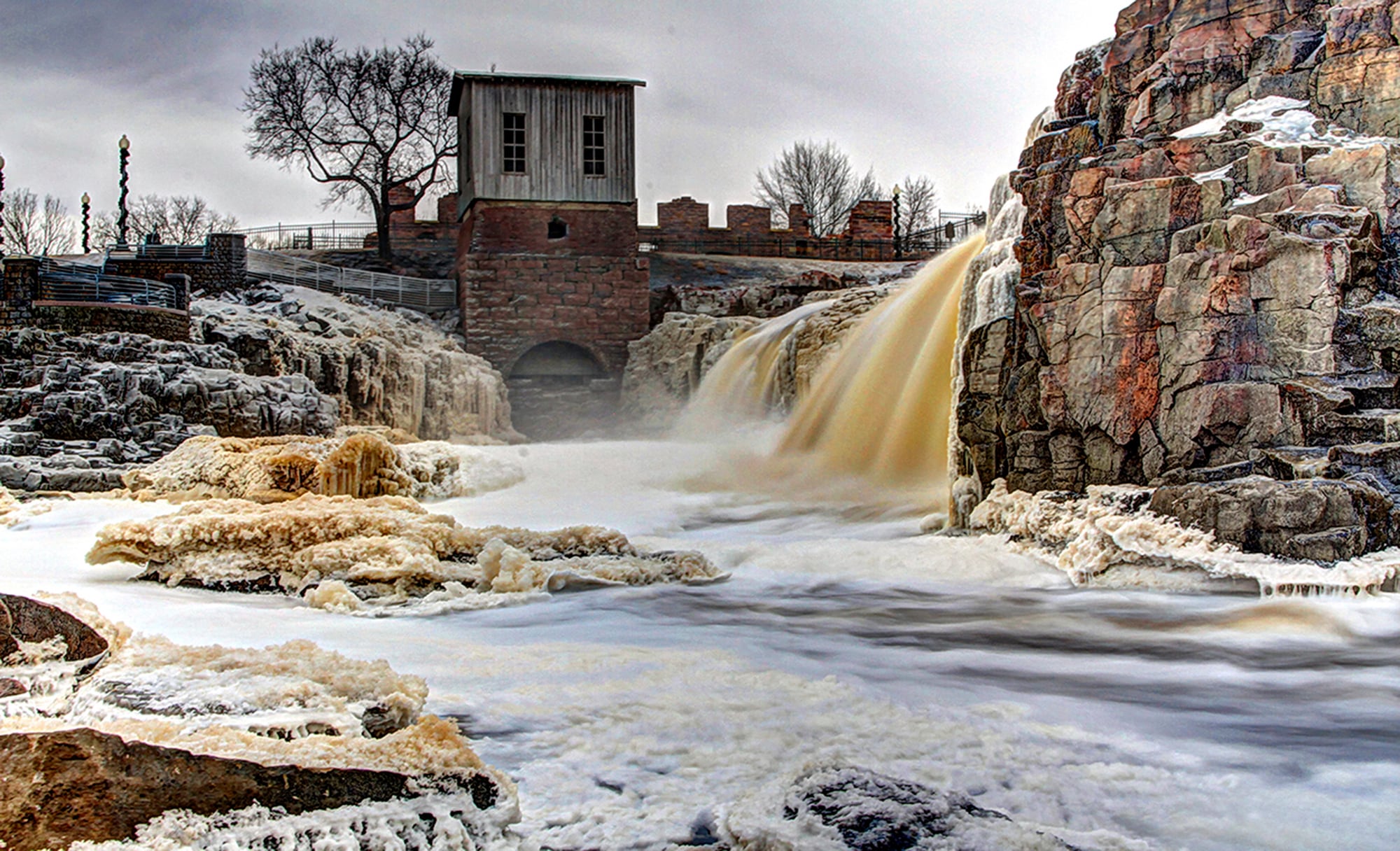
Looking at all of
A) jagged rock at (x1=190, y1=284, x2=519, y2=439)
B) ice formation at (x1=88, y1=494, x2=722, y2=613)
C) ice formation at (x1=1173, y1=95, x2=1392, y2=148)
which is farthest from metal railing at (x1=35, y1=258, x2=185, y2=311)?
ice formation at (x1=1173, y1=95, x2=1392, y2=148)

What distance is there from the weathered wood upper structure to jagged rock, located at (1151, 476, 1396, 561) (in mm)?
19825

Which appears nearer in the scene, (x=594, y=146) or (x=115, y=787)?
(x=115, y=787)

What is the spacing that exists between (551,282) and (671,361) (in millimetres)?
4005

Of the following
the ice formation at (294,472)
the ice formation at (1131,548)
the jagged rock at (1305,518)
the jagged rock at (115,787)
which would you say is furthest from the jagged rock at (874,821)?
the ice formation at (294,472)

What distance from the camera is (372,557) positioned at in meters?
6.89

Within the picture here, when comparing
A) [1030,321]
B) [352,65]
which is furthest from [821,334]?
[352,65]

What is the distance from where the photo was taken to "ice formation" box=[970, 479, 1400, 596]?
5.91 metres

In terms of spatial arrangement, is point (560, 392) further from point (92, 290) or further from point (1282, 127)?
point (1282, 127)

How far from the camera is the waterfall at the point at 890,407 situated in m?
11.0

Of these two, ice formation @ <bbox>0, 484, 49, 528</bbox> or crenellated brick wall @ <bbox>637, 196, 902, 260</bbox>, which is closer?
ice formation @ <bbox>0, 484, 49, 528</bbox>

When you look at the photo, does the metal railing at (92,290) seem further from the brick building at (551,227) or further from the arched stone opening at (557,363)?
the arched stone opening at (557,363)

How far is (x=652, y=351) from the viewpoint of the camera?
23.2 metres

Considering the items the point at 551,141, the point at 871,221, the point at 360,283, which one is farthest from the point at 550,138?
the point at 871,221

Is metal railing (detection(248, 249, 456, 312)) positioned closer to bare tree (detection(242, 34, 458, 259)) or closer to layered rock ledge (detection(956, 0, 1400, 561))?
bare tree (detection(242, 34, 458, 259))
